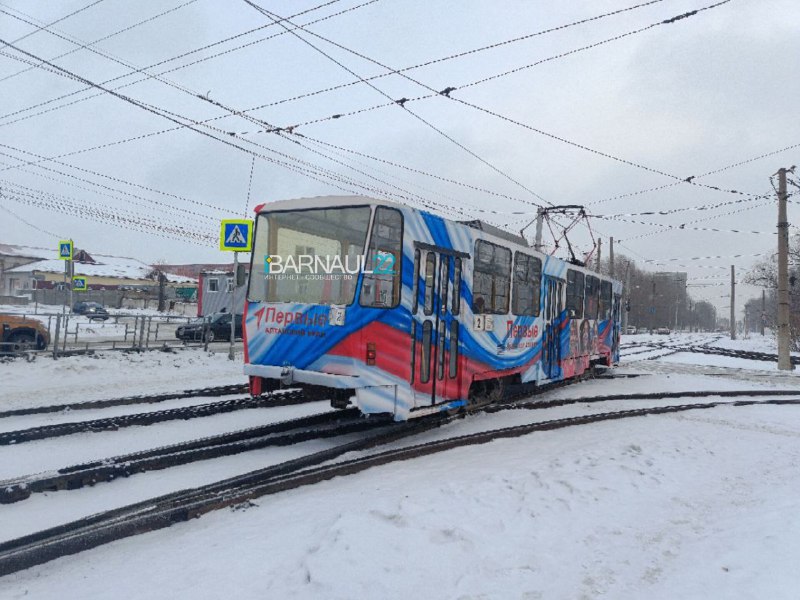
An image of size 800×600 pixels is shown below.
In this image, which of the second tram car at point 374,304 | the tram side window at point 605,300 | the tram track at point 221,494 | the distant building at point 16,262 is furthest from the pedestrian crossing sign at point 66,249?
the distant building at point 16,262

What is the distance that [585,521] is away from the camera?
4.72 metres

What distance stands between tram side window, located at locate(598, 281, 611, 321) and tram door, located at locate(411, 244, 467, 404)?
29.0 ft

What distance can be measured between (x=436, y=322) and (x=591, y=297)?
8.30 meters

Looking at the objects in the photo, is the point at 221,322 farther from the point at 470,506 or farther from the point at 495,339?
the point at 470,506

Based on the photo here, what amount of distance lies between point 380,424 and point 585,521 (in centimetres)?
416

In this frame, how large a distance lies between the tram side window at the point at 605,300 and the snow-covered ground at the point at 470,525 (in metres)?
7.68

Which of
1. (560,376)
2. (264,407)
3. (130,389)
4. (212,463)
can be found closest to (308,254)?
(212,463)

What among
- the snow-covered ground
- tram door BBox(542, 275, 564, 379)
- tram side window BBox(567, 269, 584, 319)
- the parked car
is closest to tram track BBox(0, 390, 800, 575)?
the snow-covered ground

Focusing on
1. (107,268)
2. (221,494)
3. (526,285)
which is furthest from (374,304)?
(107,268)

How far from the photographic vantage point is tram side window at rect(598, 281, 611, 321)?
15515 mm

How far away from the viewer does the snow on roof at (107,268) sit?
63.7 metres

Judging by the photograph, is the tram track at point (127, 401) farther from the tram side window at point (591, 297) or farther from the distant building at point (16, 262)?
the distant building at point (16, 262)

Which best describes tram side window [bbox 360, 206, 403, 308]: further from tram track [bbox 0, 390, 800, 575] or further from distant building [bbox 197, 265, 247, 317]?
distant building [bbox 197, 265, 247, 317]

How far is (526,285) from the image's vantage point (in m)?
10.2
